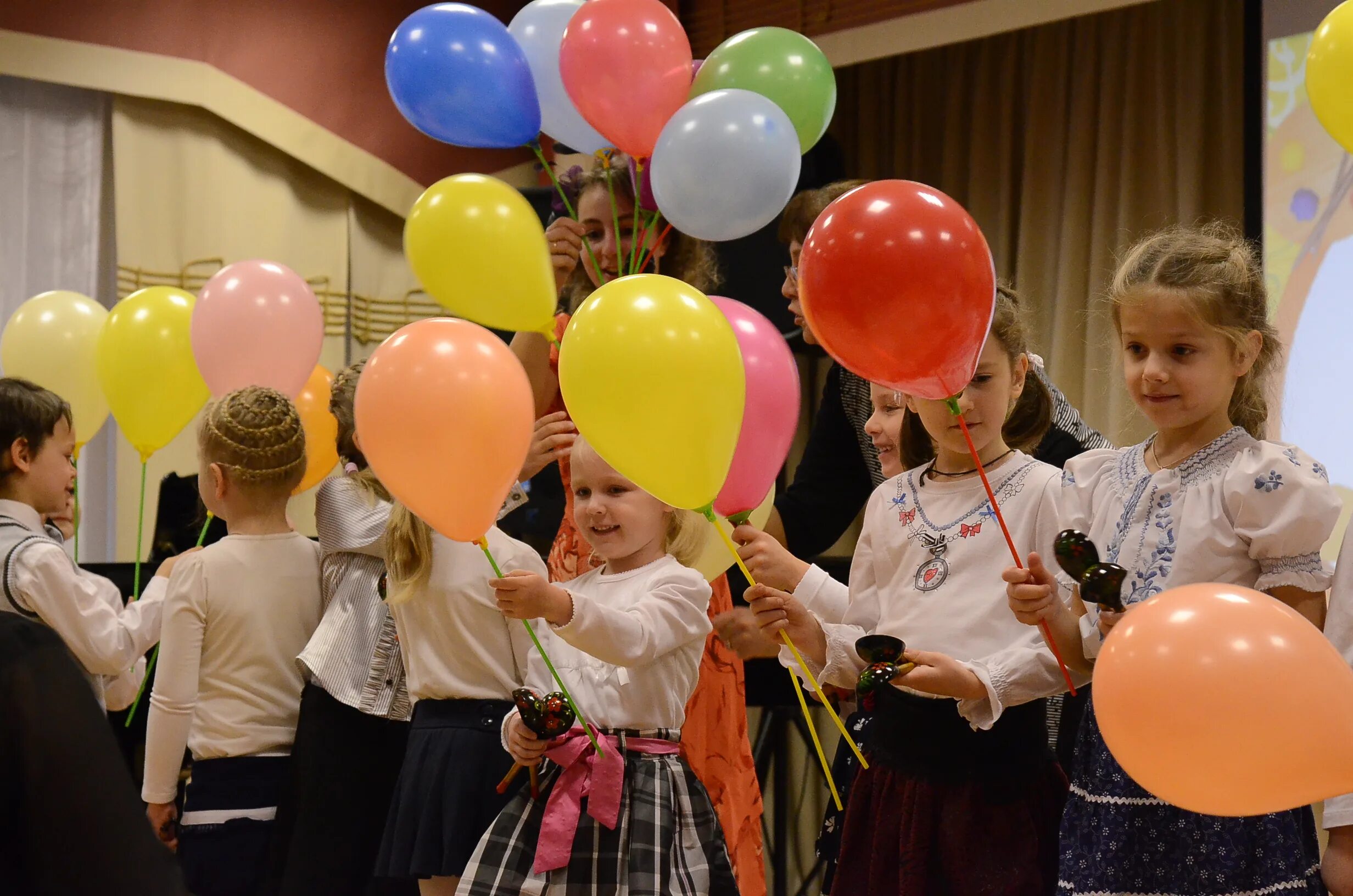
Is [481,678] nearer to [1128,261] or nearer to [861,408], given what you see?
[861,408]

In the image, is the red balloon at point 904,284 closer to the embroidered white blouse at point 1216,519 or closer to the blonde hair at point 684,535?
the embroidered white blouse at point 1216,519

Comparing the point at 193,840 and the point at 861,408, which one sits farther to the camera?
the point at 861,408

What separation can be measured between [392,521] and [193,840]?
0.64 meters

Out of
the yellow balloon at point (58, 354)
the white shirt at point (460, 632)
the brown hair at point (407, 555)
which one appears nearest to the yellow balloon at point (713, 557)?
the white shirt at point (460, 632)

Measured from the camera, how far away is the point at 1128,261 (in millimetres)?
1573

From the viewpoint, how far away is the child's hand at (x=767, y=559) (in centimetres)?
168

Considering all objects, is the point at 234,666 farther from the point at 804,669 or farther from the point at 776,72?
the point at 776,72

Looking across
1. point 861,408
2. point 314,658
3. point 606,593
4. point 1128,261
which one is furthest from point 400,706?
point 1128,261

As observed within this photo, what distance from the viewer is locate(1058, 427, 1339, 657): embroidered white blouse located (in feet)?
4.54

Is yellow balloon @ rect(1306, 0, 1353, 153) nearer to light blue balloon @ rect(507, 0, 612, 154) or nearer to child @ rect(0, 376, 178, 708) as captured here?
light blue balloon @ rect(507, 0, 612, 154)

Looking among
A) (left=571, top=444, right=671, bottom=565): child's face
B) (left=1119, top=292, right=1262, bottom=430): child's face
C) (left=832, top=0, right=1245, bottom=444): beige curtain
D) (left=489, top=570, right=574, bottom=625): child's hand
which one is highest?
(left=832, top=0, right=1245, bottom=444): beige curtain

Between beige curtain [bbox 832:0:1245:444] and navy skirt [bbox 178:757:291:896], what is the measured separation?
2509mm

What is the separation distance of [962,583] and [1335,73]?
84cm

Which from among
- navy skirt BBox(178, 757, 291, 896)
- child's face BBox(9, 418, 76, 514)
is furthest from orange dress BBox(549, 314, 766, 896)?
child's face BBox(9, 418, 76, 514)
